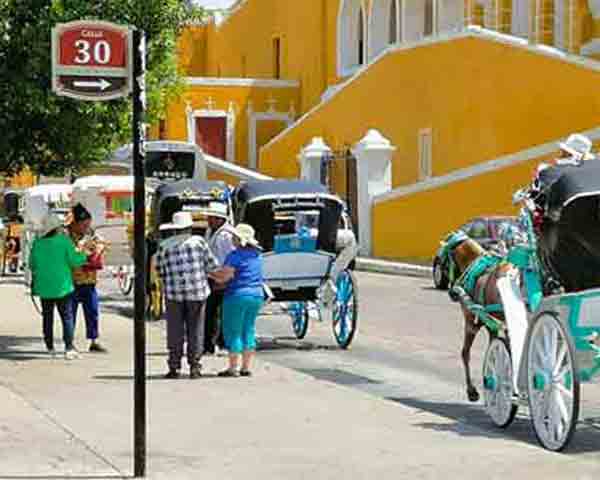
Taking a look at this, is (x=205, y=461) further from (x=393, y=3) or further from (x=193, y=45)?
(x=193, y=45)

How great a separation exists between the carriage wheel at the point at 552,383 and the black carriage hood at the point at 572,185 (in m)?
0.84

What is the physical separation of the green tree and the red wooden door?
119 ft

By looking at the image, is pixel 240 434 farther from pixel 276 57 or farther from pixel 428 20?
pixel 276 57

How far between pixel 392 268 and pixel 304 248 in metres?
17.3

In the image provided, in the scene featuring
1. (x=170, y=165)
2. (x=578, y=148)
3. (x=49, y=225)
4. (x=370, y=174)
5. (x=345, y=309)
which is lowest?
(x=345, y=309)

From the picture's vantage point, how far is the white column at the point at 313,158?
4488cm

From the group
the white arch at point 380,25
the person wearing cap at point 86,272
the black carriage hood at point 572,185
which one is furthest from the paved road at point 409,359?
the white arch at point 380,25

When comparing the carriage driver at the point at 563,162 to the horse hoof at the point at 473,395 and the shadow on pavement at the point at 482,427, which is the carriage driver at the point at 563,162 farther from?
the horse hoof at the point at 473,395

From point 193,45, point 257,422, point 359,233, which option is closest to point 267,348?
point 257,422

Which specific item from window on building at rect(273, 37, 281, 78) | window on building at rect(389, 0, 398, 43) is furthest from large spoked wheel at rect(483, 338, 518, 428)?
window on building at rect(273, 37, 281, 78)

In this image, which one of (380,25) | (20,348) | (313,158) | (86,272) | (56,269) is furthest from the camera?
(380,25)

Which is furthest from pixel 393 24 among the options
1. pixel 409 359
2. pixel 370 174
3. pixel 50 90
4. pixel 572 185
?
pixel 572 185

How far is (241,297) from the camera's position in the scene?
15.1 meters

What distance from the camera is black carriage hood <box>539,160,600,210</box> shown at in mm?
10773
